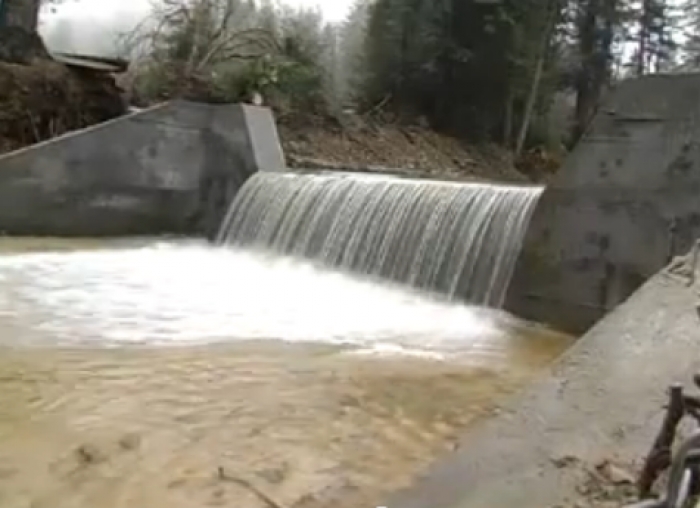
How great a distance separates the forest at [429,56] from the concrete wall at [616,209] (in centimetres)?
606

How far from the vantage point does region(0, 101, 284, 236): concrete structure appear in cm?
818

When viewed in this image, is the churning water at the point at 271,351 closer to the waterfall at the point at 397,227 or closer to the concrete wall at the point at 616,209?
the waterfall at the point at 397,227

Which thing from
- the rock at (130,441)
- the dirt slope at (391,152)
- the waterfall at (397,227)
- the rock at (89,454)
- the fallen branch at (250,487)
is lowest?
the rock at (89,454)

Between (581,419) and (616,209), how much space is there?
350 centimetres

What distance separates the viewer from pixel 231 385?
349 centimetres

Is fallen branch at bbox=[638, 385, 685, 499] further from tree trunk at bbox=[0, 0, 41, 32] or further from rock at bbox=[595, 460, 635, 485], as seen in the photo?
tree trunk at bbox=[0, 0, 41, 32]

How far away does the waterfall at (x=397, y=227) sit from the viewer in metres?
6.04

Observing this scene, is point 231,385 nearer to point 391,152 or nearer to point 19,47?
point 19,47

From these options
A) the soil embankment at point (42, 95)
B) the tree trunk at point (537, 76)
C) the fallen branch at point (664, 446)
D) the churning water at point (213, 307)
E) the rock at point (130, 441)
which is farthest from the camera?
the tree trunk at point (537, 76)

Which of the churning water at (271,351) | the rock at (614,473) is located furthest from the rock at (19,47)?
the rock at (614,473)

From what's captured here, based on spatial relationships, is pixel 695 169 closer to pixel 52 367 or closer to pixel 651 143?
pixel 651 143

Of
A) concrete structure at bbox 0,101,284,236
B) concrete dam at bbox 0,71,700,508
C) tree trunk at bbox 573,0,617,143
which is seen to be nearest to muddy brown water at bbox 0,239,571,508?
concrete dam at bbox 0,71,700,508

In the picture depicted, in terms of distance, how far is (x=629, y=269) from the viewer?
5.09 m

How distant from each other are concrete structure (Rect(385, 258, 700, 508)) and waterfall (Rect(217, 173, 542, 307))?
3630 millimetres
